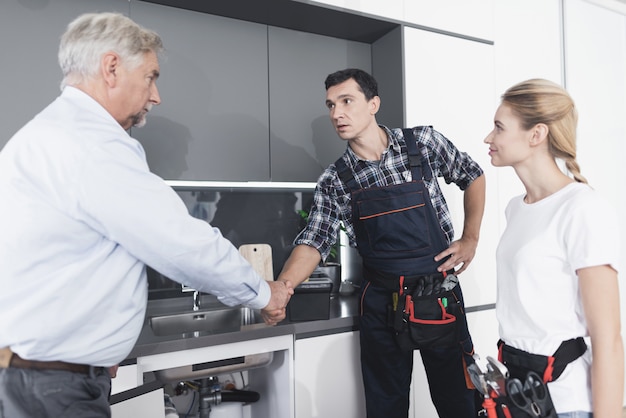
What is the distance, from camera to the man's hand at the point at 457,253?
1.72 m

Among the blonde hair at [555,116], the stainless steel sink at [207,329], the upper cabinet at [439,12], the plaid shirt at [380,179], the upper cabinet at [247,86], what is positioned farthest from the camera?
the upper cabinet at [439,12]

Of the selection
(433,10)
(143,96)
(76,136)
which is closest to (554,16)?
(433,10)

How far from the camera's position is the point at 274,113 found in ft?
6.84

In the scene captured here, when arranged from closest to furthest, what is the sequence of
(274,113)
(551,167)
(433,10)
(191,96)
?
(551,167) → (191,96) → (274,113) → (433,10)

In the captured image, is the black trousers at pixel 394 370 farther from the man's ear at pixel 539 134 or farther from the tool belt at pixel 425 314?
the man's ear at pixel 539 134

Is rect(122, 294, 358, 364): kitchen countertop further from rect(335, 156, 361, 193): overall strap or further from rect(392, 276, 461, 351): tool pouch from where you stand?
rect(335, 156, 361, 193): overall strap

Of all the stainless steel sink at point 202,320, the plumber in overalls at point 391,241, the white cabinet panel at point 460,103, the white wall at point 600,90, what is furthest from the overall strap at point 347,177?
the white wall at point 600,90

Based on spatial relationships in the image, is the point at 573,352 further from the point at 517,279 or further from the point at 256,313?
the point at 256,313

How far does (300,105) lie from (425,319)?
3.71 feet

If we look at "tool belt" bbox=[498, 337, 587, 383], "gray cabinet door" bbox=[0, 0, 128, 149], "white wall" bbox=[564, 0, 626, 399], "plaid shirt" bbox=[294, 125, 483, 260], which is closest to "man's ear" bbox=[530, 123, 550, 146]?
"tool belt" bbox=[498, 337, 587, 383]

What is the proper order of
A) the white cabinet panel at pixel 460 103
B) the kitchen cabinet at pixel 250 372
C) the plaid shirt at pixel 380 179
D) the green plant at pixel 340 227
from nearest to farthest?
the kitchen cabinet at pixel 250 372 < the plaid shirt at pixel 380 179 < the white cabinet panel at pixel 460 103 < the green plant at pixel 340 227

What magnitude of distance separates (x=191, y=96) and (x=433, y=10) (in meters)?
1.25

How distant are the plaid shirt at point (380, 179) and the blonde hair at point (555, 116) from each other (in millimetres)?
615

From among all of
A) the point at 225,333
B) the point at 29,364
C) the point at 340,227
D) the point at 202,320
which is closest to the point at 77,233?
the point at 29,364
